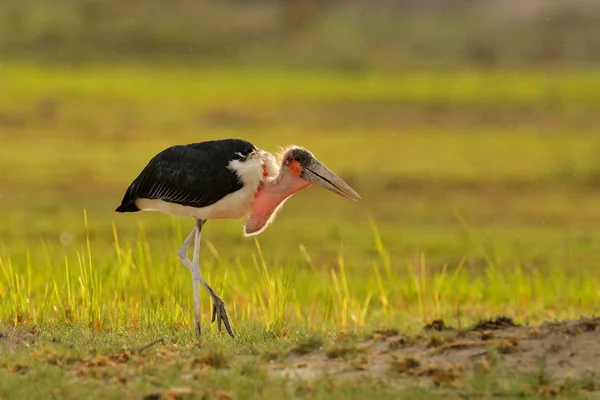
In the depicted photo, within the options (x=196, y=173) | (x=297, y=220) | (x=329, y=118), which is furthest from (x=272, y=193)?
(x=329, y=118)

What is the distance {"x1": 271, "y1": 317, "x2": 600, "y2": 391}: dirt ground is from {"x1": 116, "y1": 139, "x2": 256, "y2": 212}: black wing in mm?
1478

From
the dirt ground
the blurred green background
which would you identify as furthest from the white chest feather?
the dirt ground

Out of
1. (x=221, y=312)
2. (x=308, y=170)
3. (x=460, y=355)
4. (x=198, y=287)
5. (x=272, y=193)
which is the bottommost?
(x=460, y=355)

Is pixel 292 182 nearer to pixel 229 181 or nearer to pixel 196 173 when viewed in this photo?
pixel 229 181

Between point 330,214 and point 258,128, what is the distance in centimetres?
1035

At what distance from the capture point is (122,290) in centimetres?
859

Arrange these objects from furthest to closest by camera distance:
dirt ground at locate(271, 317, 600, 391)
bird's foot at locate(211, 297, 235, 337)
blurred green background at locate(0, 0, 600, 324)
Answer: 1. blurred green background at locate(0, 0, 600, 324)
2. bird's foot at locate(211, 297, 235, 337)
3. dirt ground at locate(271, 317, 600, 391)

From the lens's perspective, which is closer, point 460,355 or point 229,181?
point 460,355

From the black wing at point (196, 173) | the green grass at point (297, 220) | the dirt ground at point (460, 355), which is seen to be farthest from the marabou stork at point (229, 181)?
the dirt ground at point (460, 355)

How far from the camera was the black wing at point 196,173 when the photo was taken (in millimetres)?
7508

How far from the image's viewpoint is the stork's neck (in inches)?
299

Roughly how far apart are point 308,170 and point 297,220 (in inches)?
329

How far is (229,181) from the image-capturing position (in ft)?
24.7

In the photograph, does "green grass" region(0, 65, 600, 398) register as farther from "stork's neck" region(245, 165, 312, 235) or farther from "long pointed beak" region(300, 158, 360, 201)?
"long pointed beak" region(300, 158, 360, 201)
